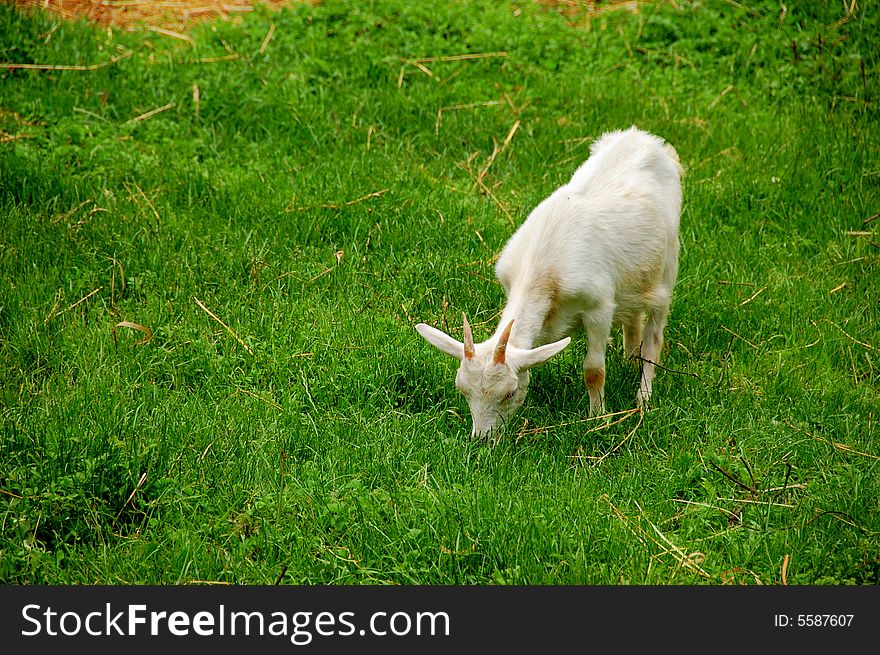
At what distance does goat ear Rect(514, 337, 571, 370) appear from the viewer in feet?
17.4

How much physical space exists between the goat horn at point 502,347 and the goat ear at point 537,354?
4.2 inches

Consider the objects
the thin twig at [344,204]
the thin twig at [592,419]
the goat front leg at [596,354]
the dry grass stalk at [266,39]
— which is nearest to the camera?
the thin twig at [592,419]

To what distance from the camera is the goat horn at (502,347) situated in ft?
17.0

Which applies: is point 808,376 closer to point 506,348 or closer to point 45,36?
point 506,348

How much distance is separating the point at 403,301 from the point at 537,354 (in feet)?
5.76

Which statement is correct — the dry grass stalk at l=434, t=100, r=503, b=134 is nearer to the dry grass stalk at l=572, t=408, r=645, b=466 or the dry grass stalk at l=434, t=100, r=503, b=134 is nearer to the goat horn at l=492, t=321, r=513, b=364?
the dry grass stalk at l=572, t=408, r=645, b=466

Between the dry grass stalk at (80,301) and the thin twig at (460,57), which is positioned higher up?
the thin twig at (460,57)

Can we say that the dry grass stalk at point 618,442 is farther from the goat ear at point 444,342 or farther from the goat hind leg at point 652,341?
the goat ear at point 444,342

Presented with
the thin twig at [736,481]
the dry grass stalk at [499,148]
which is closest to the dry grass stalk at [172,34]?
the dry grass stalk at [499,148]

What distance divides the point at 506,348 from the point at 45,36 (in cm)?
618

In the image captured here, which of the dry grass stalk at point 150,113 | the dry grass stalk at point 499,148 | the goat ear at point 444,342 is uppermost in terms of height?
the goat ear at point 444,342

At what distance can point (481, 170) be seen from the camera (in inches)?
335

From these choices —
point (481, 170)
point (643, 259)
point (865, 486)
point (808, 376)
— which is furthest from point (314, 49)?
point (865, 486)

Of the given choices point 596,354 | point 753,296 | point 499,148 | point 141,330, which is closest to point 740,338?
point 753,296
